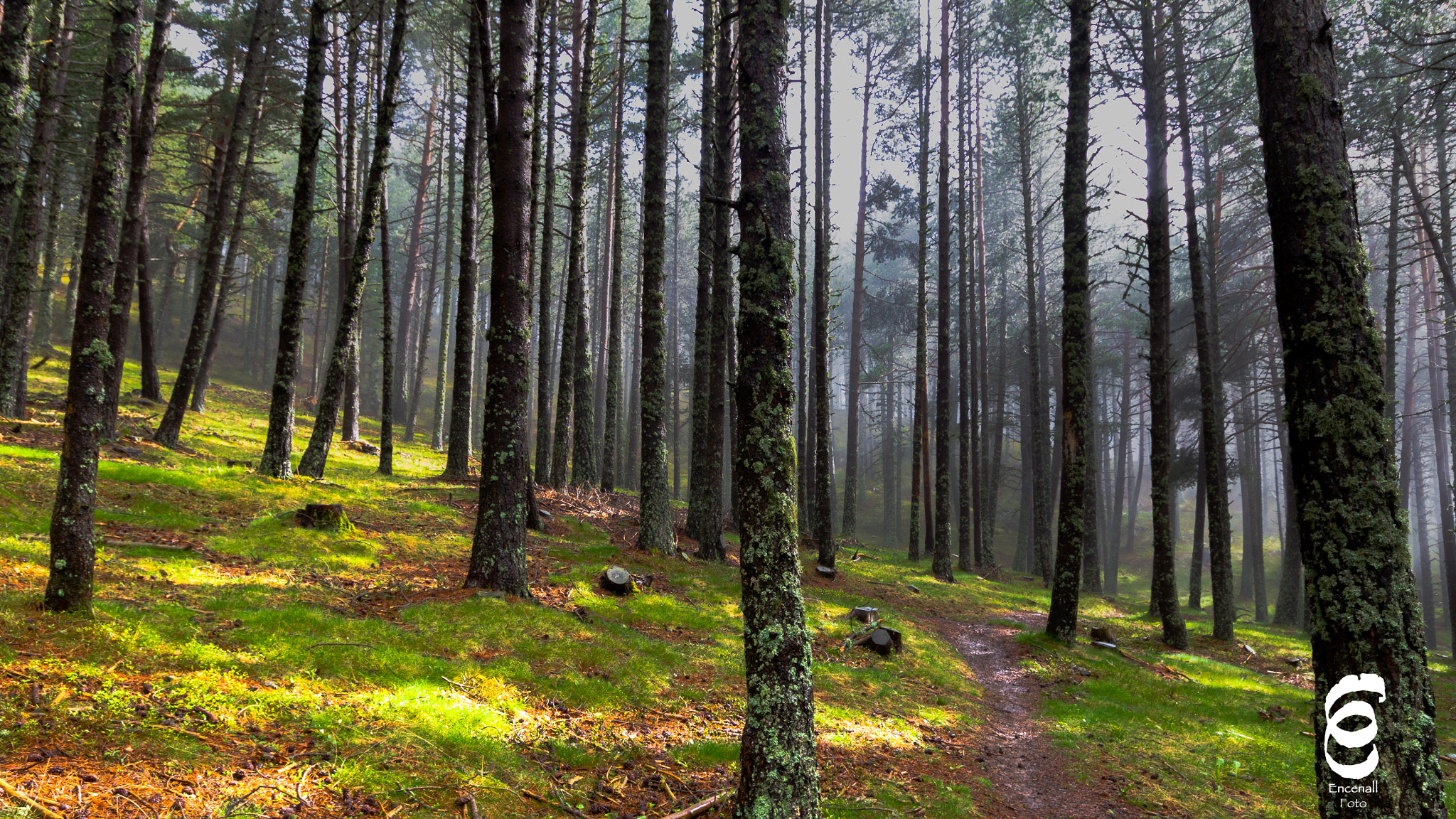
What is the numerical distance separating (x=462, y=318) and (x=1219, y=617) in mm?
18247

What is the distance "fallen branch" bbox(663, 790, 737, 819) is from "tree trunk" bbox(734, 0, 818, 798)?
32cm

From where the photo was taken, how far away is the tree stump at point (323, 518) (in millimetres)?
9094

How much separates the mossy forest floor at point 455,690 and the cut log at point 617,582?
0.20 m

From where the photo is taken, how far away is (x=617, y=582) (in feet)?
30.1

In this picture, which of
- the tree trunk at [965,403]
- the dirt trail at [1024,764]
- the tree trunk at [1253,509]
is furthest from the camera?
the tree trunk at [1253,509]

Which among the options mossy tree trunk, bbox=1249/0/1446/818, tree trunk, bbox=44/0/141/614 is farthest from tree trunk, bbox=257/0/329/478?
mossy tree trunk, bbox=1249/0/1446/818

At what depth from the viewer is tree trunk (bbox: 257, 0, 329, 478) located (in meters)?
11.0

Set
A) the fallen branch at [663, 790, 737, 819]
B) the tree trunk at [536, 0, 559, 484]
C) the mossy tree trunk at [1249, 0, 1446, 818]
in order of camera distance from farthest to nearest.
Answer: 1. the tree trunk at [536, 0, 559, 484]
2. the fallen branch at [663, 790, 737, 819]
3. the mossy tree trunk at [1249, 0, 1446, 818]

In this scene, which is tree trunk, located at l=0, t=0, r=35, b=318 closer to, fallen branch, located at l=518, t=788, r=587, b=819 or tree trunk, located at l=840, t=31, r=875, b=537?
fallen branch, located at l=518, t=788, r=587, b=819

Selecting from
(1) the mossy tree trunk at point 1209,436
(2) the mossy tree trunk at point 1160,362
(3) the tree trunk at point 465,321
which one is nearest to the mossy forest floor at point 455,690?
(2) the mossy tree trunk at point 1160,362

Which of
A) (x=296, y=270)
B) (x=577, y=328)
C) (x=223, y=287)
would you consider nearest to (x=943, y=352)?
(x=577, y=328)

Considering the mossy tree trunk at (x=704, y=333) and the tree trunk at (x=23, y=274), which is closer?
the tree trunk at (x=23, y=274)

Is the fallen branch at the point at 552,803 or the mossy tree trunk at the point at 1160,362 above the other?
the mossy tree trunk at the point at 1160,362

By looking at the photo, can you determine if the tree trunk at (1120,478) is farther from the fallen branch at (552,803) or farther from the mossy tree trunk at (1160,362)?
the fallen branch at (552,803)
